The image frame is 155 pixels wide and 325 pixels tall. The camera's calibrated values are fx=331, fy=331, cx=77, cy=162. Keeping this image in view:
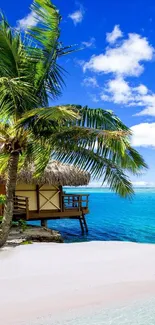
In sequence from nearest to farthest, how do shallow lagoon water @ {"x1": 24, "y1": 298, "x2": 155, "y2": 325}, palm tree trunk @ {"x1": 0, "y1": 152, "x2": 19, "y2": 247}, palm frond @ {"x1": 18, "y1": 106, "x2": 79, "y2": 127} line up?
shallow lagoon water @ {"x1": 24, "y1": 298, "x2": 155, "y2": 325} < palm frond @ {"x1": 18, "y1": 106, "x2": 79, "y2": 127} < palm tree trunk @ {"x1": 0, "y1": 152, "x2": 19, "y2": 247}

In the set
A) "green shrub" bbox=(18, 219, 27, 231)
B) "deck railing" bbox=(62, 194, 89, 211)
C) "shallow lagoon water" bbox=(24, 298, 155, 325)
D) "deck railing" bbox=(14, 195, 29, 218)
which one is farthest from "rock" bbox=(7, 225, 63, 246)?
"shallow lagoon water" bbox=(24, 298, 155, 325)

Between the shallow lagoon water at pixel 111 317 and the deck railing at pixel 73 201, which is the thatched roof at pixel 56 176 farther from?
the shallow lagoon water at pixel 111 317

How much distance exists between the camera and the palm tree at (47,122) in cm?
635

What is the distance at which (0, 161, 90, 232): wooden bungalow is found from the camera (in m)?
12.5

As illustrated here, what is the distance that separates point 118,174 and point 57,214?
23.1ft

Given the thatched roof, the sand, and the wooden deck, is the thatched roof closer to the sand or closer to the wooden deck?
the wooden deck

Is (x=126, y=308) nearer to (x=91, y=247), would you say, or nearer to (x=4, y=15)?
(x=91, y=247)

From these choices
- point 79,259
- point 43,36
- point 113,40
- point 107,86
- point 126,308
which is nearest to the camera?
point 126,308

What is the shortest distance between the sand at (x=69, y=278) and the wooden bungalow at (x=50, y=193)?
5770 millimetres

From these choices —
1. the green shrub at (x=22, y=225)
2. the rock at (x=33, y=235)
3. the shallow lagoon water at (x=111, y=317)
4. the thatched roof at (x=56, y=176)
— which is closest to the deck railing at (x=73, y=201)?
the thatched roof at (x=56, y=176)

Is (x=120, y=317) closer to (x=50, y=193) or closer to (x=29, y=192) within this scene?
(x=29, y=192)

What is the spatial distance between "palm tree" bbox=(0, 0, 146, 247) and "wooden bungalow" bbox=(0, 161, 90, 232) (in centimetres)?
535

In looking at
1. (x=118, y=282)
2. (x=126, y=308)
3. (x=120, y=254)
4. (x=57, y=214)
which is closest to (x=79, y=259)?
(x=120, y=254)

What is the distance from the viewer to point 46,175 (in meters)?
12.7
